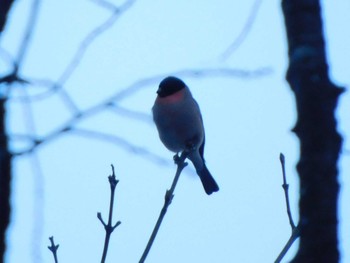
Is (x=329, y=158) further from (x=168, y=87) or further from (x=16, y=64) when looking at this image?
(x=168, y=87)

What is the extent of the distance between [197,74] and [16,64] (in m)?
0.66

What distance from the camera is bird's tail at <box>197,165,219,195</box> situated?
18.5ft

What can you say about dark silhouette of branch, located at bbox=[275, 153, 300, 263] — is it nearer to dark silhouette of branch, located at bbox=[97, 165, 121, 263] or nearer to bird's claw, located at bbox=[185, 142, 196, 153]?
dark silhouette of branch, located at bbox=[97, 165, 121, 263]

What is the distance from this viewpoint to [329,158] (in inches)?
34.7

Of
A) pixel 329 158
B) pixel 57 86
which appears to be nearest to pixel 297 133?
pixel 329 158

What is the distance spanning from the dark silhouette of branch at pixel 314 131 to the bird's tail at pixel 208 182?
465 centimetres

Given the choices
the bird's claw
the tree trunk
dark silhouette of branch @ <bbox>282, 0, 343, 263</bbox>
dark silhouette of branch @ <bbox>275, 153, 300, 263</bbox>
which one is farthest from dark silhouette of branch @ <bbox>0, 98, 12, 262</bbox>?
the bird's claw

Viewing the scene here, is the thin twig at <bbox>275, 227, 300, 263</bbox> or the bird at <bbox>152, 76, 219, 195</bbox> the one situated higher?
the bird at <bbox>152, 76, 219, 195</bbox>

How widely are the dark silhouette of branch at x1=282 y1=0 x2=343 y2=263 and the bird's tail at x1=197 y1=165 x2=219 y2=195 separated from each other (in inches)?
183

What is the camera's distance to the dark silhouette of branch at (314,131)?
2.73 ft

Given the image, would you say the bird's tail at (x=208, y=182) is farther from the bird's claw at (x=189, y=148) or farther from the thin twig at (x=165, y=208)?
the thin twig at (x=165, y=208)

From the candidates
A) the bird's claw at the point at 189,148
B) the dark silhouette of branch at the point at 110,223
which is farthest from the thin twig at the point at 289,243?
the bird's claw at the point at 189,148

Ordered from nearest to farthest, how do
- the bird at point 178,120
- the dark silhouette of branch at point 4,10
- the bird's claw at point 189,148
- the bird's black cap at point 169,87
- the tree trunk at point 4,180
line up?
the tree trunk at point 4,180 → the dark silhouette of branch at point 4,10 → the bird's claw at point 189,148 → the bird at point 178,120 → the bird's black cap at point 169,87

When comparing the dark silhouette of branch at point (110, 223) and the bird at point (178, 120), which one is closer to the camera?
the dark silhouette of branch at point (110, 223)
